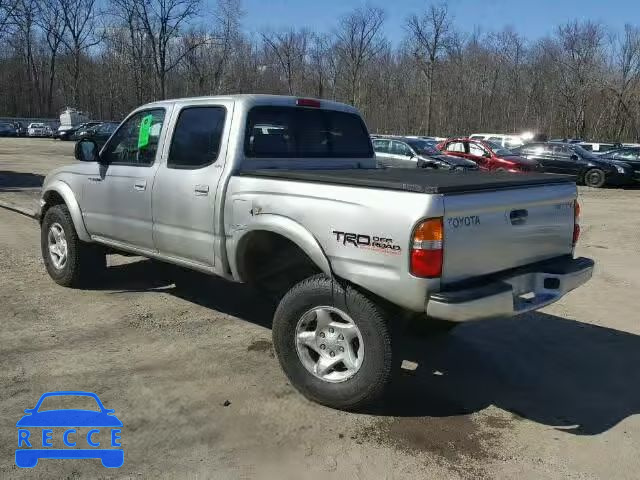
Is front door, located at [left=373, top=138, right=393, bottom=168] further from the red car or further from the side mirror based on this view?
the side mirror

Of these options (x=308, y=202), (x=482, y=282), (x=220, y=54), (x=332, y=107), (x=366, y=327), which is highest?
(x=220, y=54)

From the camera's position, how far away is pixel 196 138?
4926 millimetres

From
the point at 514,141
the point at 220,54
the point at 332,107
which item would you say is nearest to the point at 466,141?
the point at 514,141

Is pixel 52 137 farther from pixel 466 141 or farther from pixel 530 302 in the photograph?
pixel 530 302

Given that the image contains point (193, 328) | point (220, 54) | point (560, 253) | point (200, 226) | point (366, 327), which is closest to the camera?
point (366, 327)

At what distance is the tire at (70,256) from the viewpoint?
6199mm

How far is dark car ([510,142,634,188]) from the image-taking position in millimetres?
22047

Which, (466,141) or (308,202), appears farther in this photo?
(466,141)

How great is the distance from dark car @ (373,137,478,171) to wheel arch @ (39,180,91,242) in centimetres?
1422

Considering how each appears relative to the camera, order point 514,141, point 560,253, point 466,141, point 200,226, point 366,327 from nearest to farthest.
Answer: point 366,327, point 560,253, point 200,226, point 466,141, point 514,141

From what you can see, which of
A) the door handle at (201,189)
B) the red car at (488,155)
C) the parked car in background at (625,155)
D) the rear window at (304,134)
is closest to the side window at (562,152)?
the red car at (488,155)

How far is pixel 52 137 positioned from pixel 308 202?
59.0 meters

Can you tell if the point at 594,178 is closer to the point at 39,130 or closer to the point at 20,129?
the point at 39,130

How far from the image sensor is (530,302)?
12.6 ft
